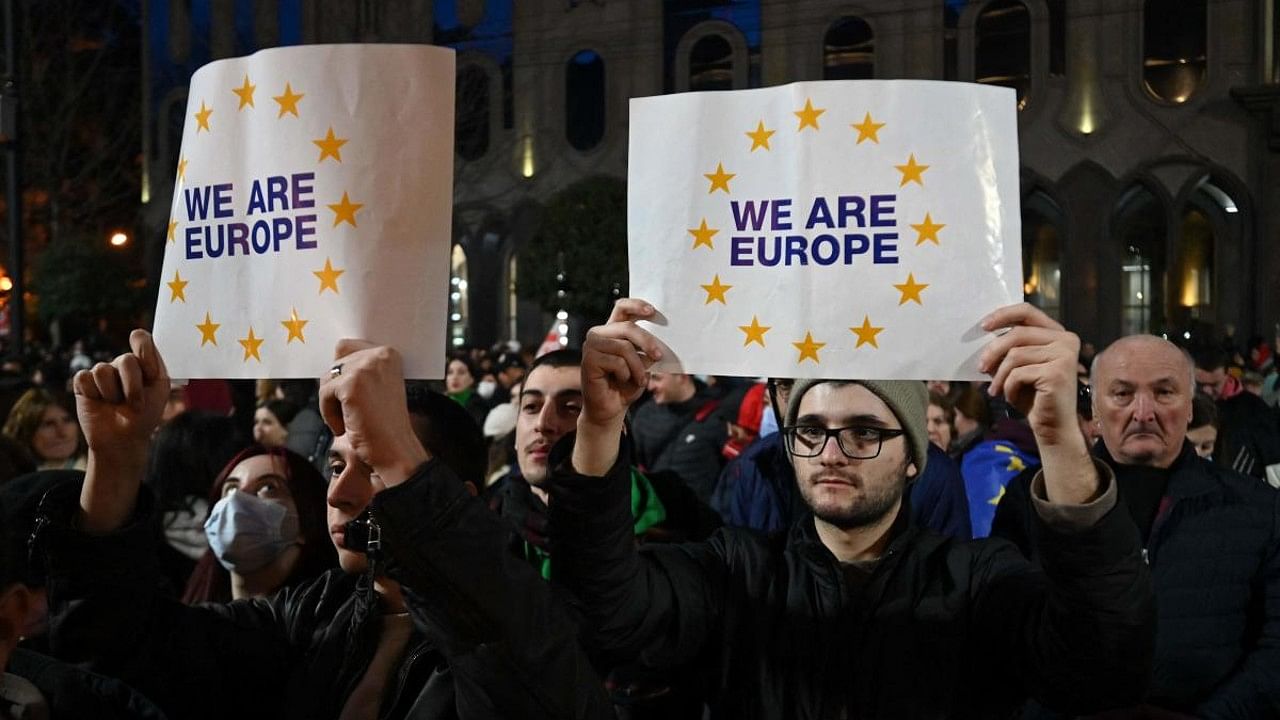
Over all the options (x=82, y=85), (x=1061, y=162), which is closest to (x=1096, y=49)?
(x=1061, y=162)

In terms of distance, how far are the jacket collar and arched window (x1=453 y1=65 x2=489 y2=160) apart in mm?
24442

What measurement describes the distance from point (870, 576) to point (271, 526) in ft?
4.92

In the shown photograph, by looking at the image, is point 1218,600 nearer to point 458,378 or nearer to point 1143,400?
point 1143,400

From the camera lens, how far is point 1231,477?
12.0ft

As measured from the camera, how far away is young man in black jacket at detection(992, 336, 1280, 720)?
3.37m

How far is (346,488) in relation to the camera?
97.3 inches

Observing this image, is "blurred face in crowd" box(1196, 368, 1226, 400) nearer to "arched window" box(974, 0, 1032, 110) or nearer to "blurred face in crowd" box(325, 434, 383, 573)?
"blurred face in crowd" box(325, 434, 383, 573)

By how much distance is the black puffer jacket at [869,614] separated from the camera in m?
2.29

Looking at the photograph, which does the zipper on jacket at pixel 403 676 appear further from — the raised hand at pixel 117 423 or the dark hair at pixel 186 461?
the dark hair at pixel 186 461

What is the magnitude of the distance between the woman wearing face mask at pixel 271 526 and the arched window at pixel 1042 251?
23331mm

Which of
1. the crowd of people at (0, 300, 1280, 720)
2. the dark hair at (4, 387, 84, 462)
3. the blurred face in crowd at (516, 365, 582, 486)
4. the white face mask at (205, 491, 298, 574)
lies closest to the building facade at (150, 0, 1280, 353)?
the dark hair at (4, 387, 84, 462)

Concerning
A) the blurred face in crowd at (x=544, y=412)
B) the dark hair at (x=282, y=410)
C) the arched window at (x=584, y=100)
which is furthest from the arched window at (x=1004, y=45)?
the blurred face in crowd at (x=544, y=412)

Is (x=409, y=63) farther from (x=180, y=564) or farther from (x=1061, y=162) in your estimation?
(x=1061, y=162)

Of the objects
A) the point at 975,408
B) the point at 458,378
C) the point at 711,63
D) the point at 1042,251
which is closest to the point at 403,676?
the point at 975,408
